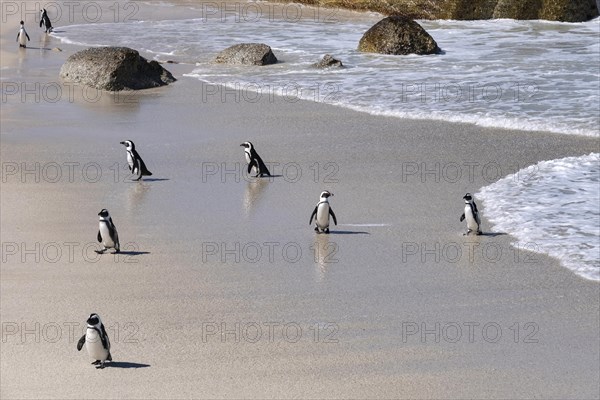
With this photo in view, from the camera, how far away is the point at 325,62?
63.8ft

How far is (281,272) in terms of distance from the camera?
8562 mm

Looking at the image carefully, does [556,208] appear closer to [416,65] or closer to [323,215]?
[323,215]

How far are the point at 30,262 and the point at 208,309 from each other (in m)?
1.73

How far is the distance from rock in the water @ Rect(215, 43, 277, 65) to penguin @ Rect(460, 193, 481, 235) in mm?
10461

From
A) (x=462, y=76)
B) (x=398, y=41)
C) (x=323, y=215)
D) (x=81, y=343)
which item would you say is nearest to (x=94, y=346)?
(x=81, y=343)

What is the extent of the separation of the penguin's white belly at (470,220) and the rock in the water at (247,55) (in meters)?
10.5

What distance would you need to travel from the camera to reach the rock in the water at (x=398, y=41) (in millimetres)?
21391

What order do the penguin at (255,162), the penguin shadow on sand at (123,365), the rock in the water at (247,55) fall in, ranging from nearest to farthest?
the penguin shadow on sand at (123,365) < the penguin at (255,162) < the rock in the water at (247,55)

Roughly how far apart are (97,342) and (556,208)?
5343mm

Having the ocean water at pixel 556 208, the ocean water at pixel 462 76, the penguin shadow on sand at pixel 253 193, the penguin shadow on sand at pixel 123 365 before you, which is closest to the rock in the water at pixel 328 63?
the ocean water at pixel 462 76

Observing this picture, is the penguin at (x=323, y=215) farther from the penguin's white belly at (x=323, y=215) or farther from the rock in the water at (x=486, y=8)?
the rock in the water at (x=486, y=8)

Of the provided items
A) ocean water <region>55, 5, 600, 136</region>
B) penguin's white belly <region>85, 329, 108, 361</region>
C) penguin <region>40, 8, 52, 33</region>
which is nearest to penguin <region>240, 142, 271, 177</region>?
ocean water <region>55, 5, 600, 136</region>

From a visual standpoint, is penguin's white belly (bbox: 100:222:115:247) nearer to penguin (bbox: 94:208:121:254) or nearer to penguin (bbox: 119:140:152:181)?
penguin (bbox: 94:208:121:254)

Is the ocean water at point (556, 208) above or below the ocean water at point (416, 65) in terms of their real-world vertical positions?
below
